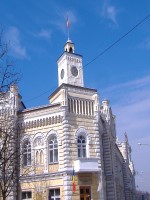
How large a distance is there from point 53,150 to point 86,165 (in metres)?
3.54

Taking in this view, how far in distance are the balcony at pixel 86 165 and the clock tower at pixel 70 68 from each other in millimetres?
8506

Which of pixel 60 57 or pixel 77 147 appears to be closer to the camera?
pixel 77 147

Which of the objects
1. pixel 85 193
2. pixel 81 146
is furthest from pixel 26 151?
pixel 85 193

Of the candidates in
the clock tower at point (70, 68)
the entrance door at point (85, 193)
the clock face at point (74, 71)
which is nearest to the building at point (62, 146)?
the entrance door at point (85, 193)

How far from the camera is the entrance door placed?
32812 mm

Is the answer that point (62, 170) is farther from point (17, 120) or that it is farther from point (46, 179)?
point (17, 120)

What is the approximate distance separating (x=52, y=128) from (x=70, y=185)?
573 cm

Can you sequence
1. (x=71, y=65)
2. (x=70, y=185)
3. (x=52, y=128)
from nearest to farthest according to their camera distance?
(x=70, y=185) → (x=52, y=128) → (x=71, y=65)

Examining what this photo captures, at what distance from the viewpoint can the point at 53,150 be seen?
113ft

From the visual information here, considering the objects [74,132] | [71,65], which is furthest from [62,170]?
[71,65]

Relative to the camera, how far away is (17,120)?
119 ft

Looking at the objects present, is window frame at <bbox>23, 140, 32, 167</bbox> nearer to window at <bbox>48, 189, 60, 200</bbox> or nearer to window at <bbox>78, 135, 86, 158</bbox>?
window at <bbox>48, 189, 60, 200</bbox>

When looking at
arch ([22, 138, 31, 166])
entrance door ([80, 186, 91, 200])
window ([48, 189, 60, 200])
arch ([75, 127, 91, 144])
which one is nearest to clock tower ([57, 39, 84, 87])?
arch ([75, 127, 91, 144])

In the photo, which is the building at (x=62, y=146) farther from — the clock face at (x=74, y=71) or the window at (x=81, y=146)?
the clock face at (x=74, y=71)
